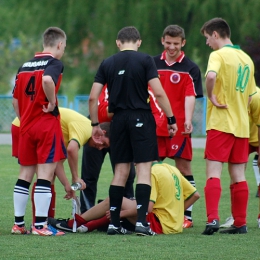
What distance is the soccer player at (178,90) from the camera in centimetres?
871

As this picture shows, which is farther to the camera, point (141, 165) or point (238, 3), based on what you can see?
point (238, 3)

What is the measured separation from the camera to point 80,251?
6.39 meters

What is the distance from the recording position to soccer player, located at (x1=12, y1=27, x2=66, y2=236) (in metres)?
7.49

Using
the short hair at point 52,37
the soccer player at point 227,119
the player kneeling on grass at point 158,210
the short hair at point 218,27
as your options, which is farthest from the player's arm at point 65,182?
the short hair at point 218,27

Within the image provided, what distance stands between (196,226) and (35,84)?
2449 mm

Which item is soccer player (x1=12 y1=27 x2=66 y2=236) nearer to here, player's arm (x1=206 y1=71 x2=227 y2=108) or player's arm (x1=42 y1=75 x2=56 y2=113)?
player's arm (x1=42 y1=75 x2=56 y2=113)

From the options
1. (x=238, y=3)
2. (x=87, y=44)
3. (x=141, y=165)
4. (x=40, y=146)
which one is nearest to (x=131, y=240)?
(x=141, y=165)

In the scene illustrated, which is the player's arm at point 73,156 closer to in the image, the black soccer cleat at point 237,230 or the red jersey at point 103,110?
the red jersey at point 103,110

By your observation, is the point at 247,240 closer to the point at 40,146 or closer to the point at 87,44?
the point at 40,146

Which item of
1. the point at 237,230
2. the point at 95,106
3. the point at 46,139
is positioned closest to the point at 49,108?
the point at 46,139

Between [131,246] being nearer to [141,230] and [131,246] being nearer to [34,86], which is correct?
[141,230]

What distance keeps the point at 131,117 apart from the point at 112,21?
26.6 metres

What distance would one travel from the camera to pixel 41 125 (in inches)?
296

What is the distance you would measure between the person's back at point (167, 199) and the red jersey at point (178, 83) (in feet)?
3.71
